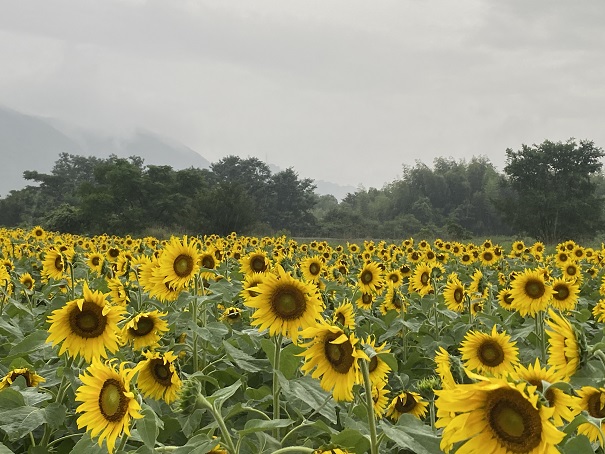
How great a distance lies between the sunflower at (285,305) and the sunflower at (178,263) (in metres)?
1.06

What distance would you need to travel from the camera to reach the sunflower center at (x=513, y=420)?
3.99ft

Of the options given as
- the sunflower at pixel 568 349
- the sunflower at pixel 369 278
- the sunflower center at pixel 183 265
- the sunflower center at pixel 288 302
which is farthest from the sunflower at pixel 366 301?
the sunflower at pixel 568 349

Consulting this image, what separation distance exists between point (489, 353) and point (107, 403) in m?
1.75

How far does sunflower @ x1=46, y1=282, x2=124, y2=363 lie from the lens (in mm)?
2350

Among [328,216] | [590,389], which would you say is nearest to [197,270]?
[590,389]

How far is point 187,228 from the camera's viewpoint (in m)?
39.3

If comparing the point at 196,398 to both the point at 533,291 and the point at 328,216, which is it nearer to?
the point at 533,291

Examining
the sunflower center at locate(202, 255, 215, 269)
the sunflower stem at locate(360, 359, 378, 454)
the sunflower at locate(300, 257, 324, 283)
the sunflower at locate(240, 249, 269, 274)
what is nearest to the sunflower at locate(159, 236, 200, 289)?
the sunflower center at locate(202, 255, 215, 269)

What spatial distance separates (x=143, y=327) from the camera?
2.86m

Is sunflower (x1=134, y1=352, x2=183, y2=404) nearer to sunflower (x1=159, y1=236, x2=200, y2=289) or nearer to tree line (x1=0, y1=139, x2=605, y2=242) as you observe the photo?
sunflower (x1=159, y1=236, x2=200, y2=289)

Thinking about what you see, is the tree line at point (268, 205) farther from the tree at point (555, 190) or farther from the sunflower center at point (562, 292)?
the sunflower center at point (562, 292)

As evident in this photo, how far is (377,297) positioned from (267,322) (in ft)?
11.9

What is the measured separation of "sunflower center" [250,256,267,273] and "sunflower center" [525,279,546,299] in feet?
6.40

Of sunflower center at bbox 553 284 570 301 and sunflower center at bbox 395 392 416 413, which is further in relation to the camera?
sunflower center at bbox 553 284 570 301
